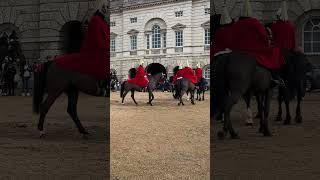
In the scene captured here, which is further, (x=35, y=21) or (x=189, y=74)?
(x=35, y=21)

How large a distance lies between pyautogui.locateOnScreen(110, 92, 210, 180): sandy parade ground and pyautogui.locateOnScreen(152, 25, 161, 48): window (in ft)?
0.56

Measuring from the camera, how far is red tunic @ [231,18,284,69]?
1721 millimetres

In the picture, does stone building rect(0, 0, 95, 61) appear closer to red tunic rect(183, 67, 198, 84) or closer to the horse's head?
red tunic rect(183, 67, 198, 84)

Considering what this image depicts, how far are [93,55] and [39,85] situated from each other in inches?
30.3

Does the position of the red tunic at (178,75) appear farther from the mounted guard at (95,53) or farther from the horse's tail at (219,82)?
the horse's tail at (219,82)

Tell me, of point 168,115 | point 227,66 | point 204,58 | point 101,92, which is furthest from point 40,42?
point 204,58

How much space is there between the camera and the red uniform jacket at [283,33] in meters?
1.88

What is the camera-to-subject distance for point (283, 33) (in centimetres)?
192

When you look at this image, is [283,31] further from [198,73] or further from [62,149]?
[62,149]

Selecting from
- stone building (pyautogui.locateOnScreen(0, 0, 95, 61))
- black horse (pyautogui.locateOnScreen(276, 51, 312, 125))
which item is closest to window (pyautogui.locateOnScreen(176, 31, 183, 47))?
stone building (pyautogui.locateOnScreen(0, 0, 95, 61))

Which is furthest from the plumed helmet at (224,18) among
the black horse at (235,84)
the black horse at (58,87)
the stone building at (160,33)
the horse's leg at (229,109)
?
the black horse at (58,87)

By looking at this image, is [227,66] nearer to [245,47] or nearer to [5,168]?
[245,47]

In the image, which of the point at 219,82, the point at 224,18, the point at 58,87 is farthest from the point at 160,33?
the point at 58,87

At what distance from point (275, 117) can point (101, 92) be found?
1217mm
